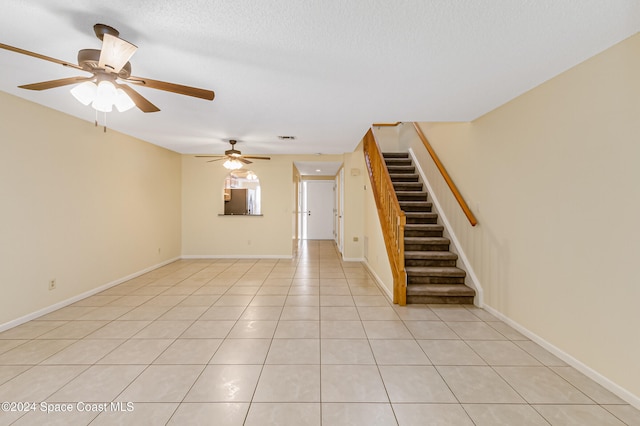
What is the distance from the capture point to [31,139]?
2.94m

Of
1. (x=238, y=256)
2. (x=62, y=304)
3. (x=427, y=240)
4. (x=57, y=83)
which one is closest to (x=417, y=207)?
(x=427, y=240)

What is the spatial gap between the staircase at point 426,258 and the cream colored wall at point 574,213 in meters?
0.45

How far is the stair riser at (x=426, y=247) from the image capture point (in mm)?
4012

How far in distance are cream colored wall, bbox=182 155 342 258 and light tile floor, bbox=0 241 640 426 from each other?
2.80 metres

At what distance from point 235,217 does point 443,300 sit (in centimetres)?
467

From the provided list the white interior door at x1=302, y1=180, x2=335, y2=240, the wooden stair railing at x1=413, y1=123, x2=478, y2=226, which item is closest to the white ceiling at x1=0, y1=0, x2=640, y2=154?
the wooden stair railing at x1=413, y1=123, x2=478, y2=226

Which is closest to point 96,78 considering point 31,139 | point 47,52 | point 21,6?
point 21,6

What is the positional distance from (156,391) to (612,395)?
305cm

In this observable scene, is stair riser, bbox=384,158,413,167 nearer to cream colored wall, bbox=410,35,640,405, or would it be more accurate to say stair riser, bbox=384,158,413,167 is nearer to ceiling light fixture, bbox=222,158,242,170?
cream colored wall, bbox=410,35,640,405

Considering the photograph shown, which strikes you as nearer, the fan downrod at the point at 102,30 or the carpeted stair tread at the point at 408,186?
the fan downrod at the point at 102,30

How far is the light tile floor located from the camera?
1.63 m

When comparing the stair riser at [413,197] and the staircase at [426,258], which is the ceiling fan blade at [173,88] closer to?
the staircase at [426,258]

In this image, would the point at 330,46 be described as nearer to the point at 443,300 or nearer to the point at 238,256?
the point at 443,300

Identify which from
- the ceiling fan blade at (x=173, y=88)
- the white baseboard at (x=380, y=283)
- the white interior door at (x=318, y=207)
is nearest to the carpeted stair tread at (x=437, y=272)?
the white baseboard at (x=380, y=283)
